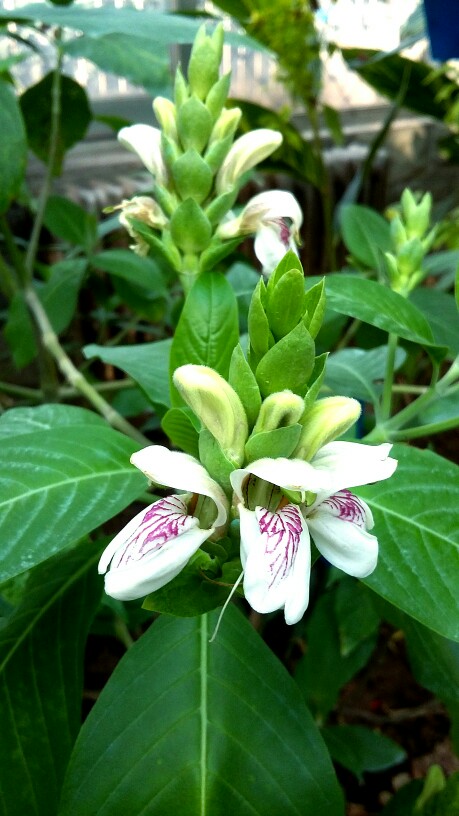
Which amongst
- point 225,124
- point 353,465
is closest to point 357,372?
point 225,124

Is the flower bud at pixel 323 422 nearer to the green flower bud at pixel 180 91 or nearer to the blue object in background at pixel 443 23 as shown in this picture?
the green flower bud at pixel 180 91

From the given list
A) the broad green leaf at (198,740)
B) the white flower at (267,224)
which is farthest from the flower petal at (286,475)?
the white flower at (267,224)

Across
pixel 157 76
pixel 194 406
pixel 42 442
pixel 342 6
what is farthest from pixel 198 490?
pixel 342 6

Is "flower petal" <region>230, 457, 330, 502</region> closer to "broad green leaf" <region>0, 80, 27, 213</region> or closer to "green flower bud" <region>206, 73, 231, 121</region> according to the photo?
"green flower bud" <region>206, 73, 231, 121</region>

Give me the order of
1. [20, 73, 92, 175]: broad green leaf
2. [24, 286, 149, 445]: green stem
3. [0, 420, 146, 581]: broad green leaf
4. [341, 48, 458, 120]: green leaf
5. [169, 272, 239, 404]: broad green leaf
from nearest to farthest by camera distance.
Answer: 1. [0, 420, 146, 581]: broad green leaf
2. [169, 272, 239, 404]: broad green leaf
3. [24, 286, 149, 445]: green stem
4. [20, 73, 92, 175]: broad green leaf
5. [341, 48, 458, 120]: green leaf

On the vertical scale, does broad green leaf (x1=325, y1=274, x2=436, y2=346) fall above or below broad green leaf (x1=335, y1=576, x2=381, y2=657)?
above

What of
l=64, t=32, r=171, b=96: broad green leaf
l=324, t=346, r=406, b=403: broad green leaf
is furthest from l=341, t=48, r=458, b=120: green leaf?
l=324, t=346, r=406, b=403: broad green leaf
